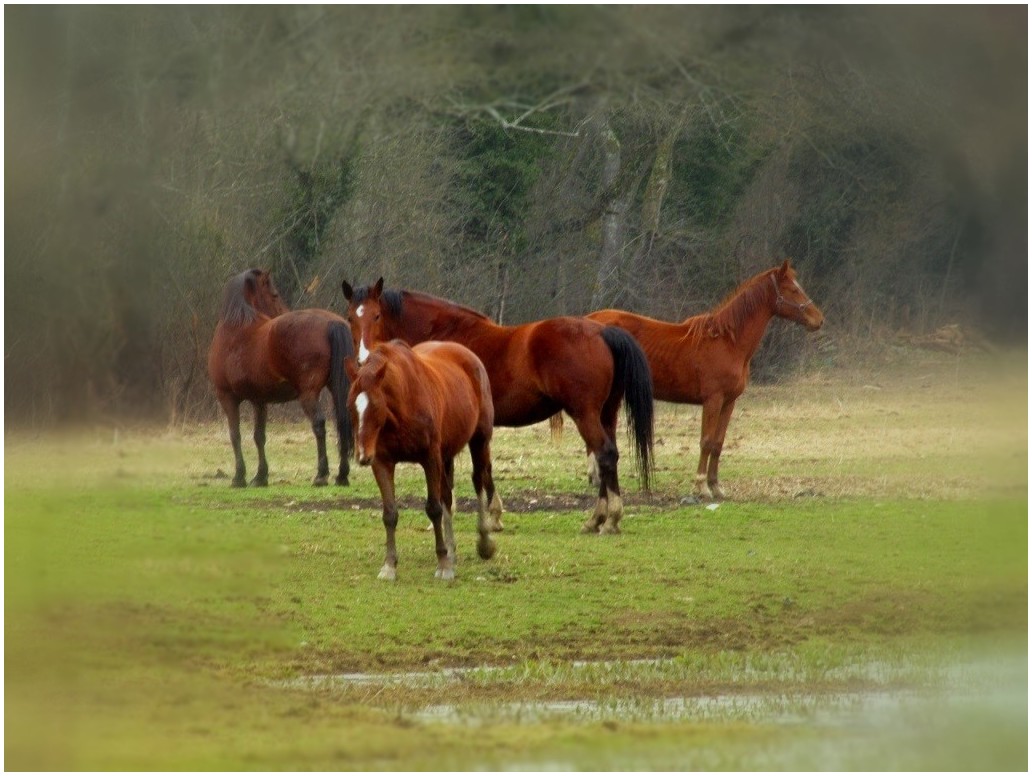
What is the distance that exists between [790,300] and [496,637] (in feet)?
29.1

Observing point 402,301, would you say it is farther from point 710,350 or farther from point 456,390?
point 710,350

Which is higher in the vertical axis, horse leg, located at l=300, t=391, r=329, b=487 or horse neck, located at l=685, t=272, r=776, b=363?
horse neck, located at l=685, t=272, r=776, b=363

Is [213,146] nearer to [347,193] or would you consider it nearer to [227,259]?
[227,259]

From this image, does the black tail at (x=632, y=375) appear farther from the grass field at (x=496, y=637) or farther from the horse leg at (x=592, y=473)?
the horse leg at (x=592, y=473)

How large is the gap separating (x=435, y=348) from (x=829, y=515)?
5021 mm

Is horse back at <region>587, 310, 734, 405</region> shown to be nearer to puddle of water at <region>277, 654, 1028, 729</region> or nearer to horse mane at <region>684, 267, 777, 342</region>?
horse mane at <region>684, 267, 777, 342</region>

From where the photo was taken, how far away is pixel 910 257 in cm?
1365

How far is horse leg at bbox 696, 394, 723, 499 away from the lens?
16812 mm

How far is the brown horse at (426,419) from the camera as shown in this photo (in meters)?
10.6

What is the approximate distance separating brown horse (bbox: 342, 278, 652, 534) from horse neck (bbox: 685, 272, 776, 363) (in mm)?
3379

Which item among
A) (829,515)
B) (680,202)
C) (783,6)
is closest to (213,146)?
(783,6)

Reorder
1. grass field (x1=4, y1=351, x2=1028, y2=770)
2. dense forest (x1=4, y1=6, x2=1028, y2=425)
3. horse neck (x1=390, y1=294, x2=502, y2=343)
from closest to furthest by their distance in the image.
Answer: dense forest (x1=4, y1=6, x2=1028, y2=425) → grass field (x1=4, y1=351, x2=1028, y2=770) → horse neck (x1=390, y1=294, x2=502, y2=343)

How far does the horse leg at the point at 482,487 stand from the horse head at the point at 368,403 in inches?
70.5

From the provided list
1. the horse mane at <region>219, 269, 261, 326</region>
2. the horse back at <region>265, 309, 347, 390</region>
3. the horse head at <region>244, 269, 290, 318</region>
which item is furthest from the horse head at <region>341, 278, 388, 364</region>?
the horse head at <region>244, 269, 290, 318</region>
